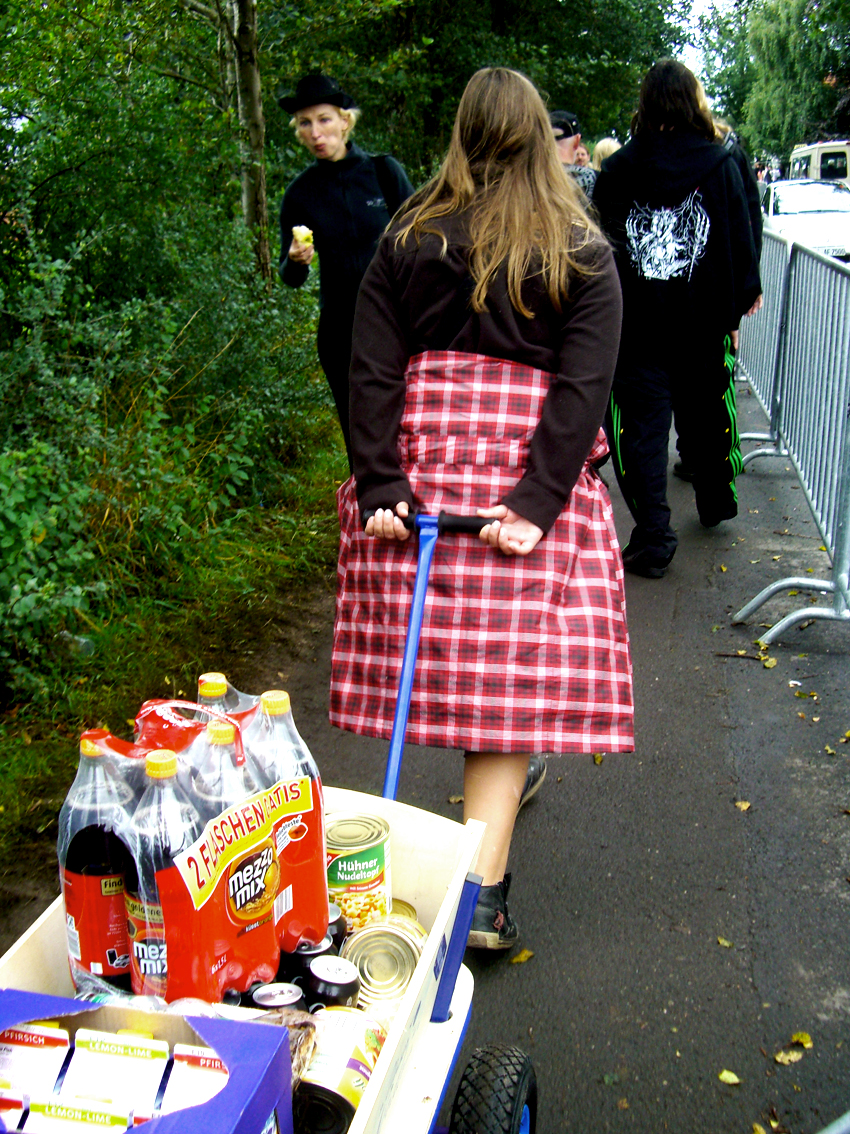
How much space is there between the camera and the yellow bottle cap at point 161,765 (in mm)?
1512

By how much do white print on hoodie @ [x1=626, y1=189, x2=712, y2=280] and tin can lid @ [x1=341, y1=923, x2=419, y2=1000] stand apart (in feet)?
13.6

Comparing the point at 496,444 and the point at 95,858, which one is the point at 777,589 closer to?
the point at 496,444

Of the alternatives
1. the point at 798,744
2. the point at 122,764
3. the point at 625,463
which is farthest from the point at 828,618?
the point at 122,764

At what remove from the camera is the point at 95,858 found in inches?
61.9

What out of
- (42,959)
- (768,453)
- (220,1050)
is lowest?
(768,453)

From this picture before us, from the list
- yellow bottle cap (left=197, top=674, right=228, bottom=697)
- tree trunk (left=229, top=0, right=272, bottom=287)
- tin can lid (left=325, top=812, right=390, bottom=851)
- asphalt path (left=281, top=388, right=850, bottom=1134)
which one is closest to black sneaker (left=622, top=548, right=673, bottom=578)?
asphalt path (left=281, top=388, right=850, bottom=1134)

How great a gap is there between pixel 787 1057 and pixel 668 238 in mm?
3851

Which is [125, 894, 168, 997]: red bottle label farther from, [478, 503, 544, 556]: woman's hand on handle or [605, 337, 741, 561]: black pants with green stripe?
[605, 337, 741, 561]: black pants with green stripe

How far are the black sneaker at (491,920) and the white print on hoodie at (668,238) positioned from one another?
3462mm

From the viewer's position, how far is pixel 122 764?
5.33 feet

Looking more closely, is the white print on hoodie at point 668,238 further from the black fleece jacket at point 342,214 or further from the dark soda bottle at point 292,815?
the dark soda bottle at point 292,815

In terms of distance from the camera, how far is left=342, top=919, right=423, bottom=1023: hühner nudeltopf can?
1.73 metres

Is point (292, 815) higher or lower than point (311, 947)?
higher

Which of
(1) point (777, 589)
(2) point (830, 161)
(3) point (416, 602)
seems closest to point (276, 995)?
(3) point (416, 602)
